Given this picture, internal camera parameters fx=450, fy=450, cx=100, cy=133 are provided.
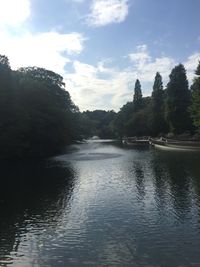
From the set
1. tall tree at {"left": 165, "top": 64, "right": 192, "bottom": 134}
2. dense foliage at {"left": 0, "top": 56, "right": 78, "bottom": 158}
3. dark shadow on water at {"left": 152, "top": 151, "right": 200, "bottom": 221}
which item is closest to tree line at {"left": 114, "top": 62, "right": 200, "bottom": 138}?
tall tree at {"left": 165, "top": 64, "right": 192, "bottom": 134}

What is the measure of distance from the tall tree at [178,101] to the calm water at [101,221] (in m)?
56.1

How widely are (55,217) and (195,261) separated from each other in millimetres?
9438

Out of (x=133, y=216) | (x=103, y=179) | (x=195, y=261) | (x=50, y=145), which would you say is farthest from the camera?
(x=50, y=145)

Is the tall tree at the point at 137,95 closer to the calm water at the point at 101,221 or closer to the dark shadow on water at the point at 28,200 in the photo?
the dark shadow on water at the point at 28,200

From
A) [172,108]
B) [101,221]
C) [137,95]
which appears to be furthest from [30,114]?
[137,95]

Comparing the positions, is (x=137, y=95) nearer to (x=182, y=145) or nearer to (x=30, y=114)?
(x=182, y=145)

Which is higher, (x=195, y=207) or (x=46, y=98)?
(x=46, y=98)

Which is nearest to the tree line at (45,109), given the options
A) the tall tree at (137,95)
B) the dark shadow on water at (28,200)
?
the dark shadow on water at (28,200)

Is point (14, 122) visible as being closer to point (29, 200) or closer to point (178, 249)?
point (29, 200)

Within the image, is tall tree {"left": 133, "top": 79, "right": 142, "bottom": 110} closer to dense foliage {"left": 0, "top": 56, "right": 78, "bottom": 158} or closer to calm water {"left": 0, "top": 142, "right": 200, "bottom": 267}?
dense foliage {"left": 0, "top": 56, "right": 78, "bottom": 158}

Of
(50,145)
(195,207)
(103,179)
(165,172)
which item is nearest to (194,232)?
(195,207)

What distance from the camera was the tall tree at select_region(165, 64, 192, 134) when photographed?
306 ft

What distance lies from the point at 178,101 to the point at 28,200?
69.2 meters

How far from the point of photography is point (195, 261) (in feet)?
49.3
